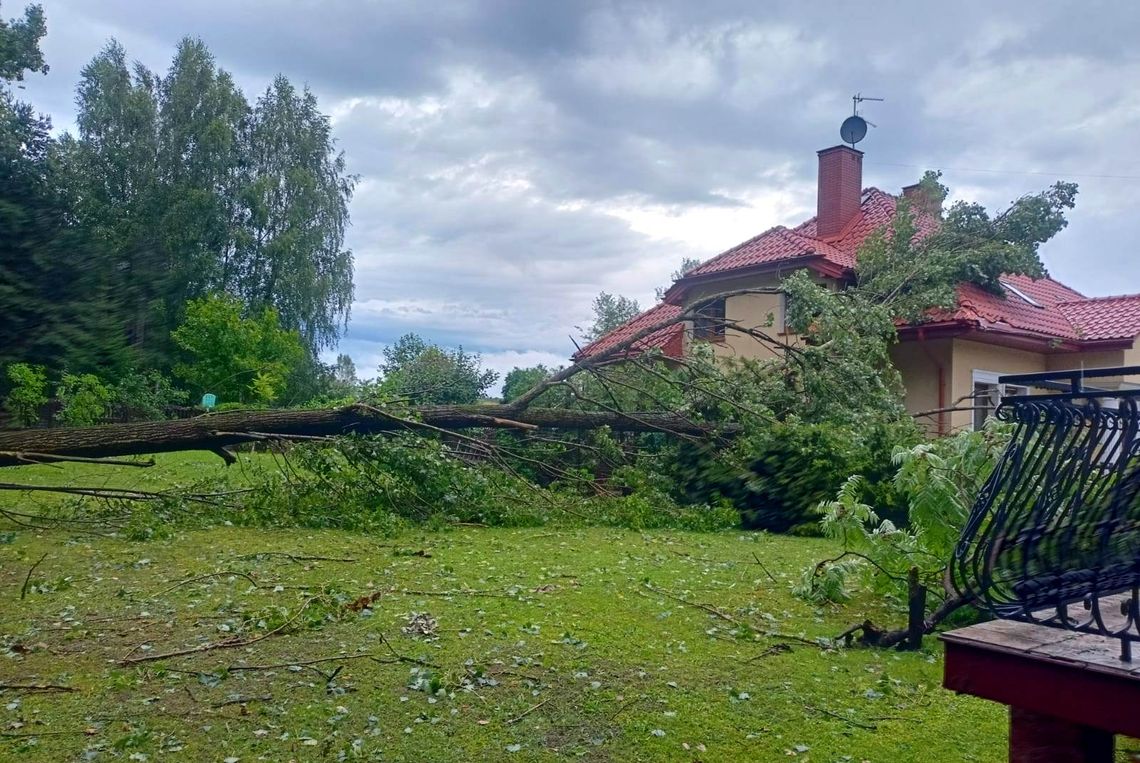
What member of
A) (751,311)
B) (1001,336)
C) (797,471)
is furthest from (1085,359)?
(797,471)

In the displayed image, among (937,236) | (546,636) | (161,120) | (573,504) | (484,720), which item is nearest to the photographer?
(484,720)

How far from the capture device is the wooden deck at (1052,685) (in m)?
2.36

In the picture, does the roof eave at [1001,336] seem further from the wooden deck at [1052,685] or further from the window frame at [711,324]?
the wooden deck at [1052,685]

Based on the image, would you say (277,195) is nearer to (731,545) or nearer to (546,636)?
(731,545)

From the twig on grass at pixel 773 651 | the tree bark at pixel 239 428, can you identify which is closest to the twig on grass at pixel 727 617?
the twig on grass at pixel 773 651

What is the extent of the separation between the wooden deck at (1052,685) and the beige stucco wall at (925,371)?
13.5 meters

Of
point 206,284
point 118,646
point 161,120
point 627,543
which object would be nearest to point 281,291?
point 206,284

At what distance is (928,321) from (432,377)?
9.20 m

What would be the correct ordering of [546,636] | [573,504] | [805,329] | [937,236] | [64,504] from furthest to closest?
[937,236] → [805,329] → [573,504] → [64,504] → [546,636]

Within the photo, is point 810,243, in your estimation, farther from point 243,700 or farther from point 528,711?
point 243,700

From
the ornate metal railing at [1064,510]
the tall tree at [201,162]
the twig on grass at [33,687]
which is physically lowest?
the twig on grass at [33,687]

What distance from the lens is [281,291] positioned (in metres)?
32.7

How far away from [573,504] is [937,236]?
30.6 feet

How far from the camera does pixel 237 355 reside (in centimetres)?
2938
